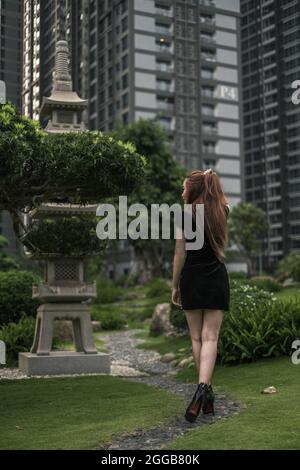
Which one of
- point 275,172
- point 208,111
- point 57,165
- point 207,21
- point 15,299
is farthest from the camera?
point 275,172

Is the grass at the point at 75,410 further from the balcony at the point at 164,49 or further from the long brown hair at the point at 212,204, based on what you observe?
the balcony at the point at 164,49

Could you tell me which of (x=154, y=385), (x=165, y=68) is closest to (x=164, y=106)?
(x=165, y=68)

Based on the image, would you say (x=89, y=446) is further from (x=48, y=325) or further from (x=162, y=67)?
(x=162, y=67)

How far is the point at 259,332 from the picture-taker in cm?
1035

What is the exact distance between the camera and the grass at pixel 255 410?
190 inches

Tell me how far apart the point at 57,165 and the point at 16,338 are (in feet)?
17.6

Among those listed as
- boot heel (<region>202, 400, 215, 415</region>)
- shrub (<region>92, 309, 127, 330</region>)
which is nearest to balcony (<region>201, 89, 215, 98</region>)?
shrub (<region>92, 309, 127, 330</region>)

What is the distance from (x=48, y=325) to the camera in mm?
11531

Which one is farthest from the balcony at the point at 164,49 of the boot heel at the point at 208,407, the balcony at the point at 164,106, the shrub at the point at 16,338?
the boot heel at the point at 208,407

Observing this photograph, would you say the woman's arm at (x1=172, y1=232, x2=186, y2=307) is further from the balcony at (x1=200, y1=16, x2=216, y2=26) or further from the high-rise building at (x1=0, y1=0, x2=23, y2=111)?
the balcony at (x1=200, y1=16, x2=216, y2=26)

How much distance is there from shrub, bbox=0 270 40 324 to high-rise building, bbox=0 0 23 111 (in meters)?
4.72

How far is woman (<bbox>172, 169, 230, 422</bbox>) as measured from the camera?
5871 millimetres

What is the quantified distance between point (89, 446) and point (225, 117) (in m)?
62.8

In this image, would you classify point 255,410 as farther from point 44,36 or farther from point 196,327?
point 44,36
